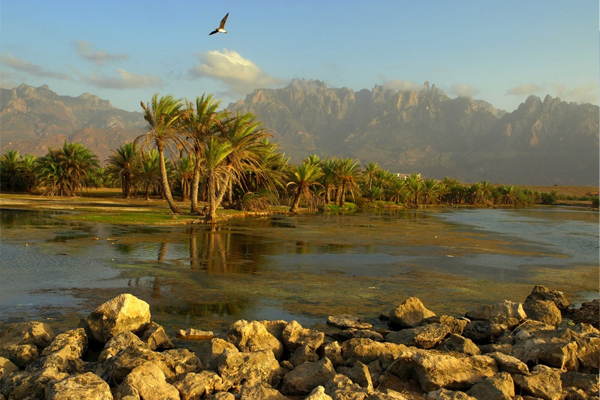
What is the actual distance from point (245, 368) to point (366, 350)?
74.9 inches

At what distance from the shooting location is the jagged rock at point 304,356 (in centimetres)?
700

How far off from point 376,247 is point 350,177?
3352 cm

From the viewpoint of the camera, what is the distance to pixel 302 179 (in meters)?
44.2

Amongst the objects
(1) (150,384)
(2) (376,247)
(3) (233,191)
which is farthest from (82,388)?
(3) (233,191)

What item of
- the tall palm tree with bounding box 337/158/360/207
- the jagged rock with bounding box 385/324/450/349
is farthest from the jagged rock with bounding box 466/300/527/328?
the tall palm tree with bounding box 337/158/360/207

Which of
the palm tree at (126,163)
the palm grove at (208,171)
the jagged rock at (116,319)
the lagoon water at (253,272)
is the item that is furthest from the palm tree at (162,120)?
the jagged rock at (116,319)

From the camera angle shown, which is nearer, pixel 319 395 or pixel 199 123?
pixel 319 395

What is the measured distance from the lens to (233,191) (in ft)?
139

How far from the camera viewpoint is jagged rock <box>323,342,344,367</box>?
7.00m

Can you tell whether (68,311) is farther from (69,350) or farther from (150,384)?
(150,384)

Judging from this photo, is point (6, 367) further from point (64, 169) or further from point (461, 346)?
point (64, 169)

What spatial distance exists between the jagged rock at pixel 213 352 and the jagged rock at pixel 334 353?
4.60ft

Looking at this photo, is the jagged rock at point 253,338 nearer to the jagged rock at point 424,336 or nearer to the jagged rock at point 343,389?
the jagged rock at point 343,389

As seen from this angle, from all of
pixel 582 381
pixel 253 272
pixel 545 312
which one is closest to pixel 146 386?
pixel 582 381
